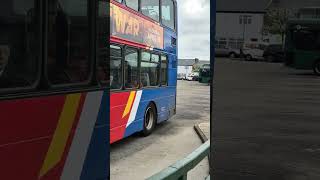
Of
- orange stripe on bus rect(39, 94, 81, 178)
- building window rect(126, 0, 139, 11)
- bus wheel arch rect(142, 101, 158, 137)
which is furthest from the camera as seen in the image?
bus wheel arch rect(142, 101, 158, 137)

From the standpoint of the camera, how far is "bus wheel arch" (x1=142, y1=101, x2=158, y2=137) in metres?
14.2

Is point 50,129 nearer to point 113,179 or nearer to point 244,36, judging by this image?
point 244,36

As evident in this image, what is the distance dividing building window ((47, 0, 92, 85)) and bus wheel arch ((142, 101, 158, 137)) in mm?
9578

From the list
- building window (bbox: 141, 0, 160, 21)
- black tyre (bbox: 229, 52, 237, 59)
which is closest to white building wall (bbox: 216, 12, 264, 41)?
black tyre (bbox: 229, 52, 237, 59)

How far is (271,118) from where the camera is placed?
133 inches

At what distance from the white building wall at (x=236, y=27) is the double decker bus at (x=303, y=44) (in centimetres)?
19

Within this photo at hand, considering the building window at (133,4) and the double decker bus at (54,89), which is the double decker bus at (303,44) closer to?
the double decker bus at (54,89)

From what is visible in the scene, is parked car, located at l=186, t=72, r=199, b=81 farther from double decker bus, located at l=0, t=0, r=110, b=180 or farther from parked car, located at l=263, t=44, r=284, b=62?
parked car, located at l=263, t=44, r=284, b=62

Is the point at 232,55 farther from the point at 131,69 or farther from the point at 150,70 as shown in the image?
the point at 150,70

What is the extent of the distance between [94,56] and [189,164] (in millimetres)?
1499

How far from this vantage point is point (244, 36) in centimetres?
342

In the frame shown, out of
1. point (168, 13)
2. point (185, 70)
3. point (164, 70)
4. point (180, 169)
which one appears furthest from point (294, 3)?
point (185, 70)

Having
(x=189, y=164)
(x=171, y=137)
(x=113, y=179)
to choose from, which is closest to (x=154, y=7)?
(x=171, y=137)

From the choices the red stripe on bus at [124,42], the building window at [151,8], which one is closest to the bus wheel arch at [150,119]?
the red stripe on bus at [124,42]
